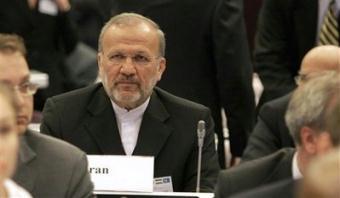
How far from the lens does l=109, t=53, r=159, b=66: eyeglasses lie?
593cm

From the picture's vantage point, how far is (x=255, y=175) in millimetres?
4828

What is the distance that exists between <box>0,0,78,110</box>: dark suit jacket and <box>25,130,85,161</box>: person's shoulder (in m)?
4.00

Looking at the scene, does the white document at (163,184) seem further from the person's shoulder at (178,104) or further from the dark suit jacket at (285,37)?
the dark suit jacket at (285,37)

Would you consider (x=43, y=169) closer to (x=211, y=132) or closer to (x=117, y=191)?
(x=117, y=191)

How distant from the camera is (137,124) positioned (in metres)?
5.95

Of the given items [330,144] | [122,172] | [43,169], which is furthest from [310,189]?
[122,172]

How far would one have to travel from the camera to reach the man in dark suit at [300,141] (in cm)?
439

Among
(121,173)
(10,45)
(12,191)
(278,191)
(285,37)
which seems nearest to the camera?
(12,191)

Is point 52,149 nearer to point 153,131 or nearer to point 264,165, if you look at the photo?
point 264,165

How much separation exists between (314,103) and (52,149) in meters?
1.00

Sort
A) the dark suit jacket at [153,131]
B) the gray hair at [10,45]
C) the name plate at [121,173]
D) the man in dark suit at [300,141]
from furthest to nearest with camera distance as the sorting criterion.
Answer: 1. the dark suit jacket at [153,131]
2. the name plate at [121,173]
3. the gray hair at [10,45]
4. the man in dark suit at [300,141]

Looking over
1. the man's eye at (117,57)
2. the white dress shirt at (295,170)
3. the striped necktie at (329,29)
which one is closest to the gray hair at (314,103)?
the white dress shirt at (295,170)

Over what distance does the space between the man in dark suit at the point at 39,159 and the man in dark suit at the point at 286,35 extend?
3054mm

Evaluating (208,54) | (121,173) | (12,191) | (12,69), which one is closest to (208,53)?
(208,54)
